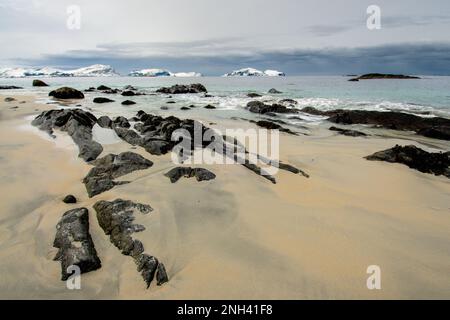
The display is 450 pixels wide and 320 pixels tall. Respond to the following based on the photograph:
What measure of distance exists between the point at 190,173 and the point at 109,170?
1900 millimetres

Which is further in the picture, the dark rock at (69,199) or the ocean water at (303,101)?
the ocean water at (303,101)

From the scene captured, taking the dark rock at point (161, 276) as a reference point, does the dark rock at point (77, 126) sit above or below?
above

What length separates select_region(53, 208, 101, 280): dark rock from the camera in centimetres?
362

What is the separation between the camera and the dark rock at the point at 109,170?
5.78m

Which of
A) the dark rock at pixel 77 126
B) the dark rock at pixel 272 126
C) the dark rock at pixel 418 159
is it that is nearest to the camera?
the dark rock at pixel 418 159

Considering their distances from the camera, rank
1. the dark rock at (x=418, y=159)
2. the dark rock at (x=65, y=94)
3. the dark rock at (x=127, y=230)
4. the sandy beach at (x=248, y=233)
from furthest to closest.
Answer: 1. the dark rock at (x=65, y=94)
2. the dark rock at (x=418, y=159)
3. the dark rock at (x=127, y=230)
4. the sandy beach at (x=248, y=233)

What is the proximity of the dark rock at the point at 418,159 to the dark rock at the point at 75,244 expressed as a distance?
7.85 metres

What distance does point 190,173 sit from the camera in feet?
21.3

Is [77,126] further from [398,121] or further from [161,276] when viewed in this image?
[398,121]

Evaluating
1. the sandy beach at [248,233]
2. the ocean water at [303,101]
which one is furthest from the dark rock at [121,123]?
the sandy beach at [248,233]

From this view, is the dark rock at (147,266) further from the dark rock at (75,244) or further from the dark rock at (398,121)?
the dark rock at (398,121)

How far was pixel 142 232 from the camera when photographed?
427 cm

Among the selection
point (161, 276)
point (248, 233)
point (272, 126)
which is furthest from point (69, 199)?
point (272, 126)
